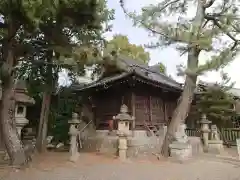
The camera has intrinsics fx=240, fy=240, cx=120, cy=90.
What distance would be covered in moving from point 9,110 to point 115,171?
172 inches

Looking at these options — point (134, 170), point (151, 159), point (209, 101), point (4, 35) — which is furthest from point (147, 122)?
point (4, 35)

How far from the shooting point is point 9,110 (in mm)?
8664

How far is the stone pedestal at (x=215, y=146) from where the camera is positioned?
1360 cm

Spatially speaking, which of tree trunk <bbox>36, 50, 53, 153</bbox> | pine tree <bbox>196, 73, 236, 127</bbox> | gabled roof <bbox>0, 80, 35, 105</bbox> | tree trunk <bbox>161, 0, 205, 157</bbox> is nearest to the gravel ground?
tree trunk <bbox>161, 0, 205, 157</bbox>

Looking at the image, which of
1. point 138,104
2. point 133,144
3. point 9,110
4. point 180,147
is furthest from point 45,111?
point 180,147

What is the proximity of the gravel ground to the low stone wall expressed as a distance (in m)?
1.67

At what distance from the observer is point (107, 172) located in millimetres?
8141

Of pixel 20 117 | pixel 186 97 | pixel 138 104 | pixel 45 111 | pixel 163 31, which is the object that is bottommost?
pixel 20 117

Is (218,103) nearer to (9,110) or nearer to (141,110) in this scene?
(141,110)

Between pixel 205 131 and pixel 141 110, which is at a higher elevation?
pixel 141 110

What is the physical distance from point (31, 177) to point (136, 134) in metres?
7.12

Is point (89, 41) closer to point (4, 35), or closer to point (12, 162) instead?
point (4, 35)

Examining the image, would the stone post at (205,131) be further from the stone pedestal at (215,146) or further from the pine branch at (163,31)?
the pine branch at (163,31)

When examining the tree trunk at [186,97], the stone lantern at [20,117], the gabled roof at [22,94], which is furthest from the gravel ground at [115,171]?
the gabled roof at [22,94]
